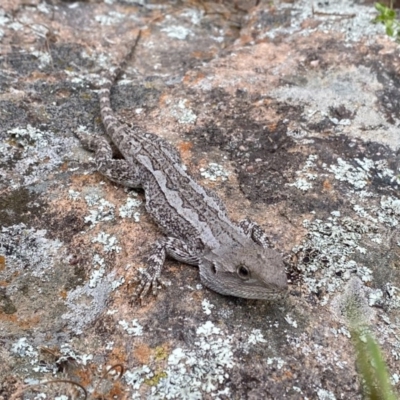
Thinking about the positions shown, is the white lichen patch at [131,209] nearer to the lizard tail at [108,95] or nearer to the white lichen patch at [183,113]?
the lizard tail at [108,95]

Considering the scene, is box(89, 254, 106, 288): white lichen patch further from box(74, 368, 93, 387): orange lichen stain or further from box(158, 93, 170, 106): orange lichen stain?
box(158, 93, 170, 106): orange lichen stain

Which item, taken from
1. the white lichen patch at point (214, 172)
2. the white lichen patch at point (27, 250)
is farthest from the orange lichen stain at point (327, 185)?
the white lichen patch at point (27, 250)

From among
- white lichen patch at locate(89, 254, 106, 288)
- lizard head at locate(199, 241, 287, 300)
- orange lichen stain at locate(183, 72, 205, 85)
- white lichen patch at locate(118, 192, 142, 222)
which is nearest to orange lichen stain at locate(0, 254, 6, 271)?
white lichen patch at locate(89, 254, 106, 288)

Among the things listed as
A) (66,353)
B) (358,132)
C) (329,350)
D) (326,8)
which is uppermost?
(326,8)

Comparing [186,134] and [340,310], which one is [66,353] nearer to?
[340,310]

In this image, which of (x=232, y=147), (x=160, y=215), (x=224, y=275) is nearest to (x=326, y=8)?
(x=232, y=147)
